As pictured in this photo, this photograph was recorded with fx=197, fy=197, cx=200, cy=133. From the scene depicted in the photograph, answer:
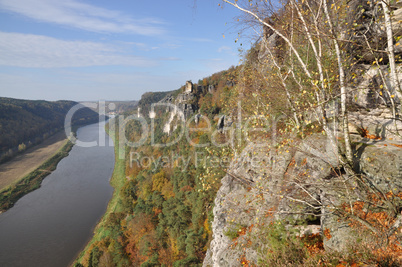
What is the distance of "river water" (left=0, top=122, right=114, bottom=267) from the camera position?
101ft

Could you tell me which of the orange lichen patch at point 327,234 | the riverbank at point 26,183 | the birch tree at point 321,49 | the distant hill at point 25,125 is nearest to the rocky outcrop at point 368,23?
the birch tree at point 321,49

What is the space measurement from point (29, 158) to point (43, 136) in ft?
121

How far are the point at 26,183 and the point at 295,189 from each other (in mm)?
79194

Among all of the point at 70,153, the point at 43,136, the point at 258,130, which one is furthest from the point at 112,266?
the point at 43,136

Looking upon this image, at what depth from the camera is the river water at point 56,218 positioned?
30.8 meters

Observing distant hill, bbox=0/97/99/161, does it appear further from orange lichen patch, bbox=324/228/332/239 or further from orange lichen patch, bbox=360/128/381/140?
orange lichen patch, bbox=360/128/381/140

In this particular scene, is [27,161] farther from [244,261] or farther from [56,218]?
[244,261]

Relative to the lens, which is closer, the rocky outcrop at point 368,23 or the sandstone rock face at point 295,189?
the sandstone rock face at point 295,189

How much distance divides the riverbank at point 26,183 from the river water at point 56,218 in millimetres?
1800

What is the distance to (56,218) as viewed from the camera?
1564 inches

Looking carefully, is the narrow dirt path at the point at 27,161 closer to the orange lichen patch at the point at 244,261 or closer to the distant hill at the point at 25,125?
the distant hill at the point at 25,125

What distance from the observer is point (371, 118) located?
23.4 ft

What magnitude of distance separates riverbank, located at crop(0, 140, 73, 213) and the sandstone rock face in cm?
6263

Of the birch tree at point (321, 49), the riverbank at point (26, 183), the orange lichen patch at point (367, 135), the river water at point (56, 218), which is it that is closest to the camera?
the birch tree at point (321, 49)
